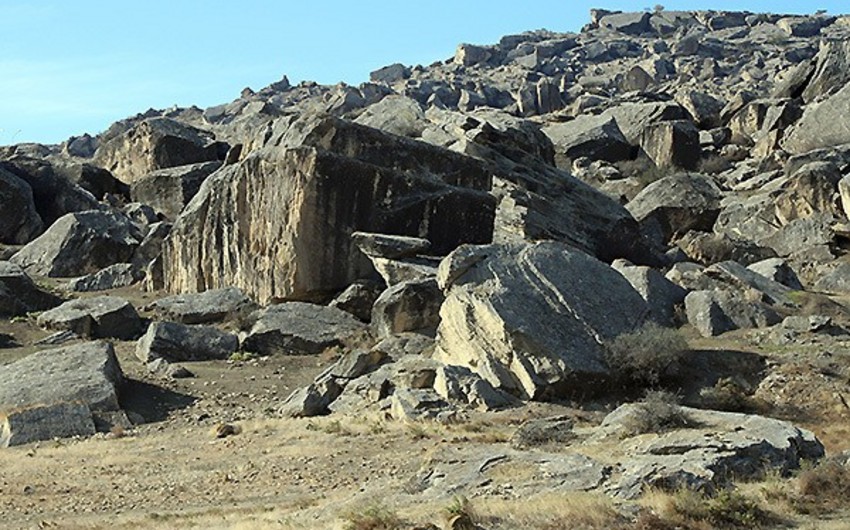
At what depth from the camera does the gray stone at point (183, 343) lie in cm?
2552

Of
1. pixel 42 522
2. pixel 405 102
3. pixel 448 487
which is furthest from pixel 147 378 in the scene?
pixel 405 102

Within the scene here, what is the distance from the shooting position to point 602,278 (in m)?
22.9

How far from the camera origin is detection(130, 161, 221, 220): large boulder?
149 feet

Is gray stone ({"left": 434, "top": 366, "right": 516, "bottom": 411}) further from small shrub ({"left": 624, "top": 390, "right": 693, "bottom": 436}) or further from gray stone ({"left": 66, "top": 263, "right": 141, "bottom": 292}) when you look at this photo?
gray stone ({"left": 66, "top": 263, "right": 141, "bottom": 292})

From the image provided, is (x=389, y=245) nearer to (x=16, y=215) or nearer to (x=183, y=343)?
(x=183, y=343)

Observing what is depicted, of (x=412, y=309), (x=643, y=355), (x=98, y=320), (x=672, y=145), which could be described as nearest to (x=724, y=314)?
(x=643, y=355)

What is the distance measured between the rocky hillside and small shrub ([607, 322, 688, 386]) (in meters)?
0.06

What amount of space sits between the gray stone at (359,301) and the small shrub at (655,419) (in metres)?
12.9

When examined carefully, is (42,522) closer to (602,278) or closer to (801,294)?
(602,278)

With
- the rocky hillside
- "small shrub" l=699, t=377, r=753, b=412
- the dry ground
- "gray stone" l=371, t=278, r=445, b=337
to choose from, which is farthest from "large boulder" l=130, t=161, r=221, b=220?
"small shrub" l=699, t=377, r=753, b=412

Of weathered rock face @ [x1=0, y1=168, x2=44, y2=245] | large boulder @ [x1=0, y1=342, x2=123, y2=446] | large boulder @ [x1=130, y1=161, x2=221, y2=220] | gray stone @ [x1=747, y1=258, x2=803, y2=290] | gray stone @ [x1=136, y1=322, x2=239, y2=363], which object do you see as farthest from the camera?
large boulder @ [x1=130, y1=161, x2=221, y2=220]

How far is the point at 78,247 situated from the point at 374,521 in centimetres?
2957

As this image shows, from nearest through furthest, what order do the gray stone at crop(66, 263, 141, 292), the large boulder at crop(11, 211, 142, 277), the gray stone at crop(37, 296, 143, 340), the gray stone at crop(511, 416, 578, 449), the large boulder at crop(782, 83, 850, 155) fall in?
the gray stone at crop(511, 416, 578, 449)
the gray stone at crop(37, 296, 143, 340)
the gray stone at crop(66, 263, 141, 292)
the large boulder at crop(11, 211, 142, 277)
the large boulder at crop(782, 83, 850, 155)

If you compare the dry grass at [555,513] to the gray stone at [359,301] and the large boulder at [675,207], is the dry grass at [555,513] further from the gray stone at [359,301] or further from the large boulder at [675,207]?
the large boulder at [675,207]
